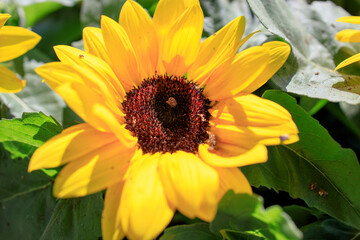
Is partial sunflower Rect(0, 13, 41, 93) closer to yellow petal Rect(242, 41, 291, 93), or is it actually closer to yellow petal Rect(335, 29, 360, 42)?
yellow petal Rect(242, 41, 291, 93)

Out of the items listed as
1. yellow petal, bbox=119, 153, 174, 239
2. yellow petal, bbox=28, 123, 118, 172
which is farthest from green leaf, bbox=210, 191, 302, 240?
yellow petal, bbox=28, 123, 118, 172

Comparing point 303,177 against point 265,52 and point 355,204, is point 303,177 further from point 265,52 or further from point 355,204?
point 265,52

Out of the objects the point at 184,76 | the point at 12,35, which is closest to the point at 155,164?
the point at 184,76

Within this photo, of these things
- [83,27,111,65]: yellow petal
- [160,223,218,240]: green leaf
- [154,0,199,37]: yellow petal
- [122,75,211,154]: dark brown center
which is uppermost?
[154,0,199,37]: yellow petal

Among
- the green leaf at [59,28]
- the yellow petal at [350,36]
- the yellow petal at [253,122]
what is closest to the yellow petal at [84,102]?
the yellow petal at [253,122]

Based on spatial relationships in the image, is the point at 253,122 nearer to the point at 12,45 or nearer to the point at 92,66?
the point at 92,66
